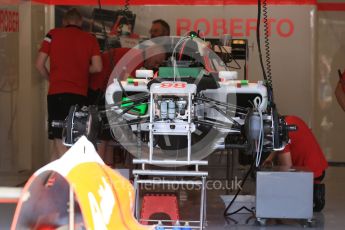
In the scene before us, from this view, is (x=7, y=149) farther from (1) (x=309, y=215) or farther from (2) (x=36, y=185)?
(2) (x=36, y=185)

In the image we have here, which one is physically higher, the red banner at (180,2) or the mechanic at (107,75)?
the red banner at (180,2)

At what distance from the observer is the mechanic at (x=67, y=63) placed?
21.9ft

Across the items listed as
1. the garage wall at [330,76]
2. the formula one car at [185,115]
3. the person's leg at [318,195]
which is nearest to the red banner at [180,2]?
the garage wall at [330,76]

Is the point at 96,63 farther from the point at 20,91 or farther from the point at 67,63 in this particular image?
the point at 20,91

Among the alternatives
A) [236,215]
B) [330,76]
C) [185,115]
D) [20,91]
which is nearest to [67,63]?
[20,91]

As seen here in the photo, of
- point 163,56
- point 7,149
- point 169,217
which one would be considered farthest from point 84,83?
point 169,217

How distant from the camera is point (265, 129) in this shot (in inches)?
171

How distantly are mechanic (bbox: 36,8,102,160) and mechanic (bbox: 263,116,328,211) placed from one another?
1917 millimetres

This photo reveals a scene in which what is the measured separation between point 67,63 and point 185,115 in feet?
8.97

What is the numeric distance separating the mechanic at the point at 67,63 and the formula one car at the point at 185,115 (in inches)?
68.6

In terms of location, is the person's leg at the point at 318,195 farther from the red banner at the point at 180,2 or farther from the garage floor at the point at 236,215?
the red banner at the point at 180,2

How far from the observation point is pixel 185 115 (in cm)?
419

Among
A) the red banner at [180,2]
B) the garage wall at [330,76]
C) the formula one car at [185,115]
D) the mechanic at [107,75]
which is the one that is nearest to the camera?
the formula one car at [185,115]

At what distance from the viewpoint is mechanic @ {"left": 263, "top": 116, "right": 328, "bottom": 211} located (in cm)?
589
